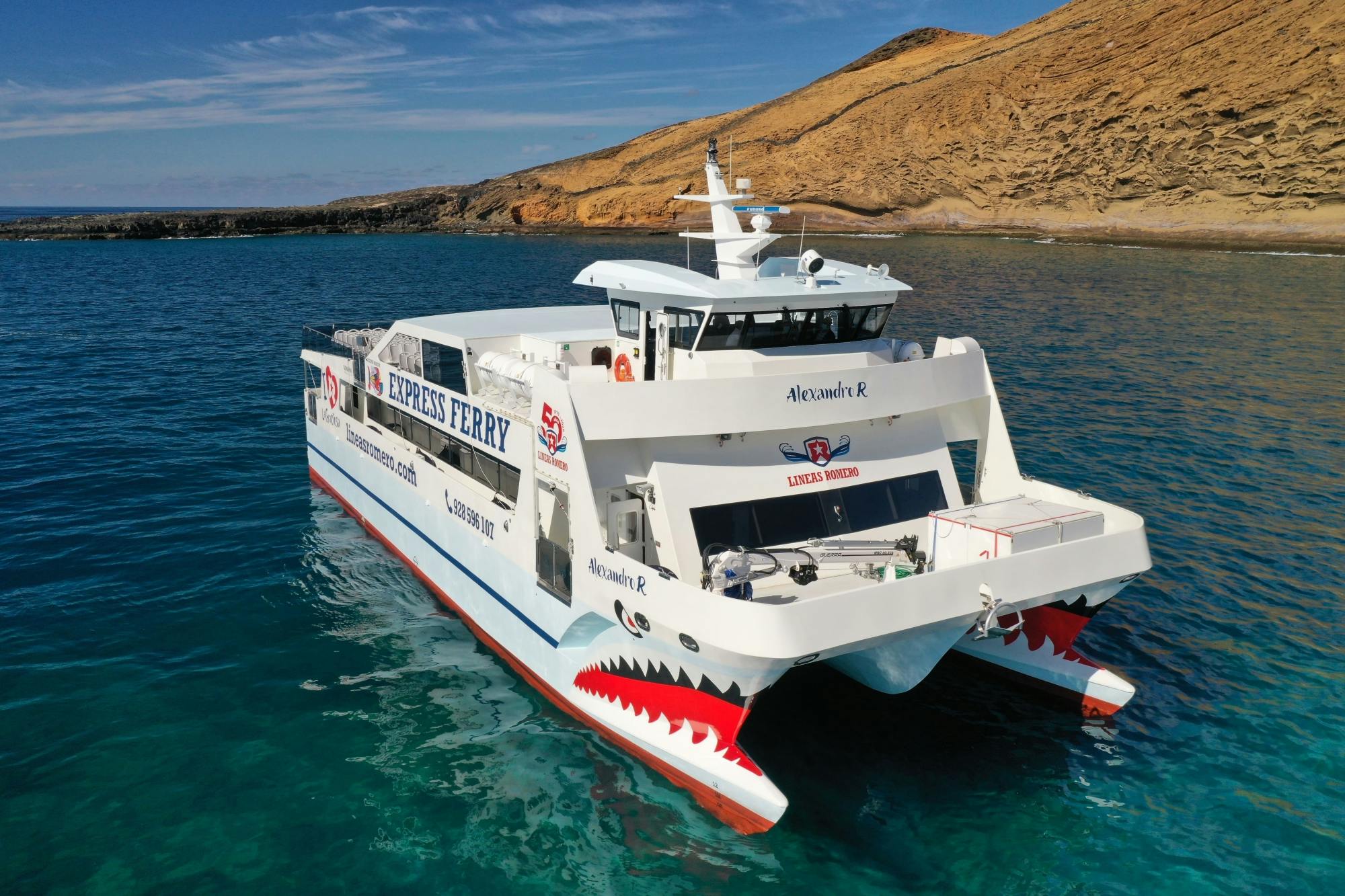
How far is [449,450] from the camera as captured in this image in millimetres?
14227

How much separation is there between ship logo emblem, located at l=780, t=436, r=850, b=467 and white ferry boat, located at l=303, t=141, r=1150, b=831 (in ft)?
0.09

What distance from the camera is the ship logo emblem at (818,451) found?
10.8 meters

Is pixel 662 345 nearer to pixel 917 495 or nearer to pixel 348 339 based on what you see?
pixel 917 495

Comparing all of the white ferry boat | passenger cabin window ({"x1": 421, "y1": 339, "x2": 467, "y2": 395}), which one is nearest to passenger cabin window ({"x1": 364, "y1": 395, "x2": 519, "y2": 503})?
the white ferry boat

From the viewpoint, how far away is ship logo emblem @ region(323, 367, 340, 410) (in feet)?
58.8

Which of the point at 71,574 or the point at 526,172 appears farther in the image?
the point at 526,172

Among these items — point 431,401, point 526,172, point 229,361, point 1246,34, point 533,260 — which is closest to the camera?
point 431,401

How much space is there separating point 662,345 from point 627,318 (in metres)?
0.97

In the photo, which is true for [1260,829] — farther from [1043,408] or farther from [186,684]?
[1043,408]

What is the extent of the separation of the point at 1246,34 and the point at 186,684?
78.5 m

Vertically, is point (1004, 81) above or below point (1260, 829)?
above

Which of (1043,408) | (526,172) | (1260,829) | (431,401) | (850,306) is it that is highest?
(526,172)

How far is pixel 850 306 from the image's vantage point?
1170 cm

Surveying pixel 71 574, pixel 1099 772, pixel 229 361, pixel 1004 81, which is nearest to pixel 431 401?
pixel 71 574
